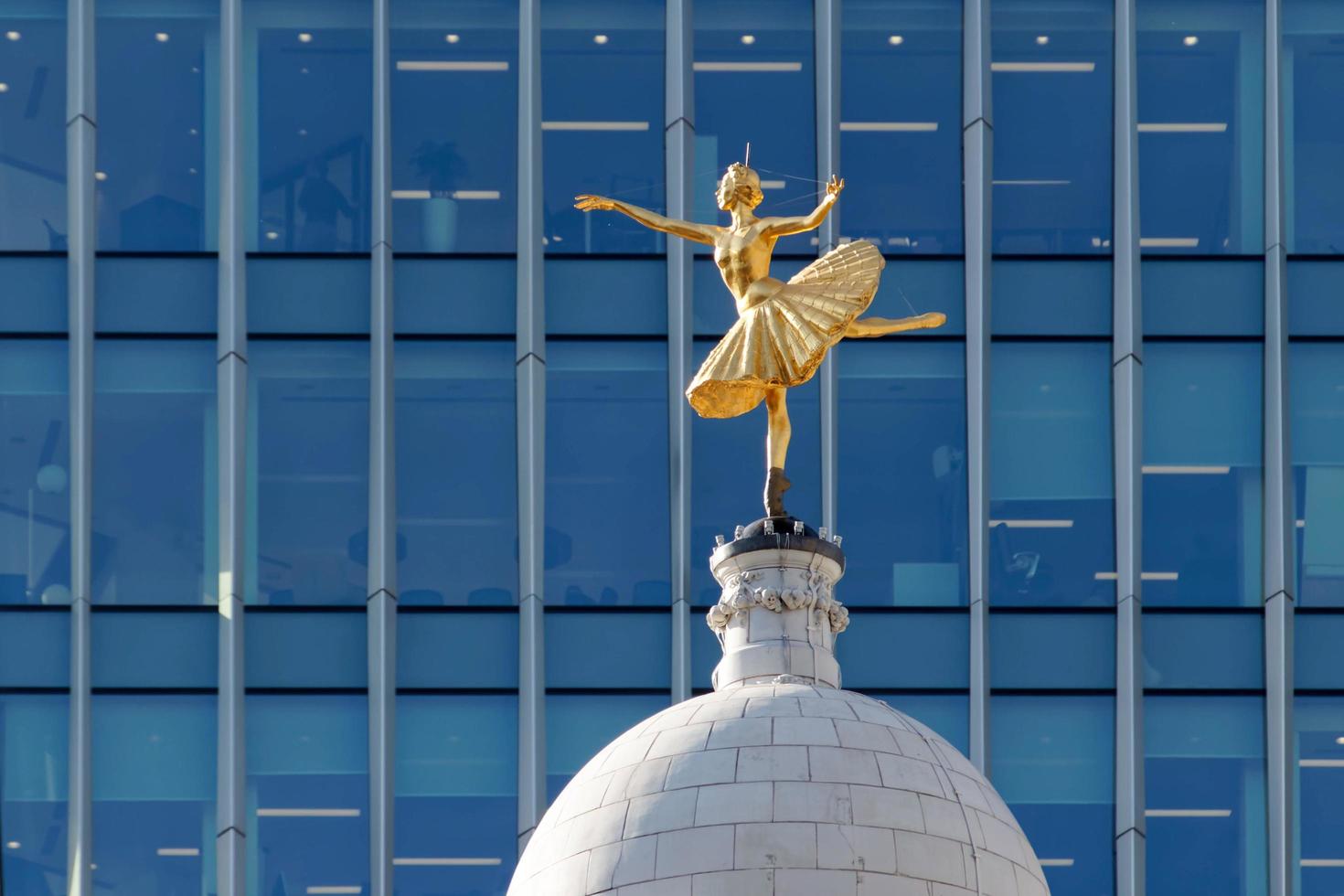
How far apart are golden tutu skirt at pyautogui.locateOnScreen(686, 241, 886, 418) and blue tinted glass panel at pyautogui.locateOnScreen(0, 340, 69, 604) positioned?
60.8 feet

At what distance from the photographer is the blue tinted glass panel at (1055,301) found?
52.1m

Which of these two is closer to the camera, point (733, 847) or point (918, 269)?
point (733, 847)

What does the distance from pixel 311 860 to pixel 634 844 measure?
20.0 m

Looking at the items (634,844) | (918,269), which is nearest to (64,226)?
(918,269)

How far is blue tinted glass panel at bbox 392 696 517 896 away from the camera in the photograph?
5075 cm

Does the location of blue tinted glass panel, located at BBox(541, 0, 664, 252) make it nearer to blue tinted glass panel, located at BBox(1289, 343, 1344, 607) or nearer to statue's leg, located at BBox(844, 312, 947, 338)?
blue tinted glass panel, located at BBox(1289, 343, 1344, 607)

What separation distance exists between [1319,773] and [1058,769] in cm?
373

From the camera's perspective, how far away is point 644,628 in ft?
167

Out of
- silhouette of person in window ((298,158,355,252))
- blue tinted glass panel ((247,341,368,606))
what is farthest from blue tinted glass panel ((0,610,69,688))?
silhouette of person in window ((298,158,355,252))

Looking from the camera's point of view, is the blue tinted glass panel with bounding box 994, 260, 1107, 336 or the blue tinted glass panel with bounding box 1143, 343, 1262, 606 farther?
the blue tinted glass panel with bounding box 994, 260, 1107, 336

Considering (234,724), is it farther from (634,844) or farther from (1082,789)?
(634,844)

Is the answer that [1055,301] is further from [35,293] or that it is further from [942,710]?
[35,293]

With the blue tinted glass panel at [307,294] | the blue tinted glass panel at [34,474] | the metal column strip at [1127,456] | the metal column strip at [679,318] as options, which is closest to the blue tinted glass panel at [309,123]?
the blue tinted glass panel at [307,294]

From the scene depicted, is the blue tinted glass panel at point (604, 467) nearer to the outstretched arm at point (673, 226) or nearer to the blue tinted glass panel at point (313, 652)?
the blue tinted glass panel at point (313, 652)
